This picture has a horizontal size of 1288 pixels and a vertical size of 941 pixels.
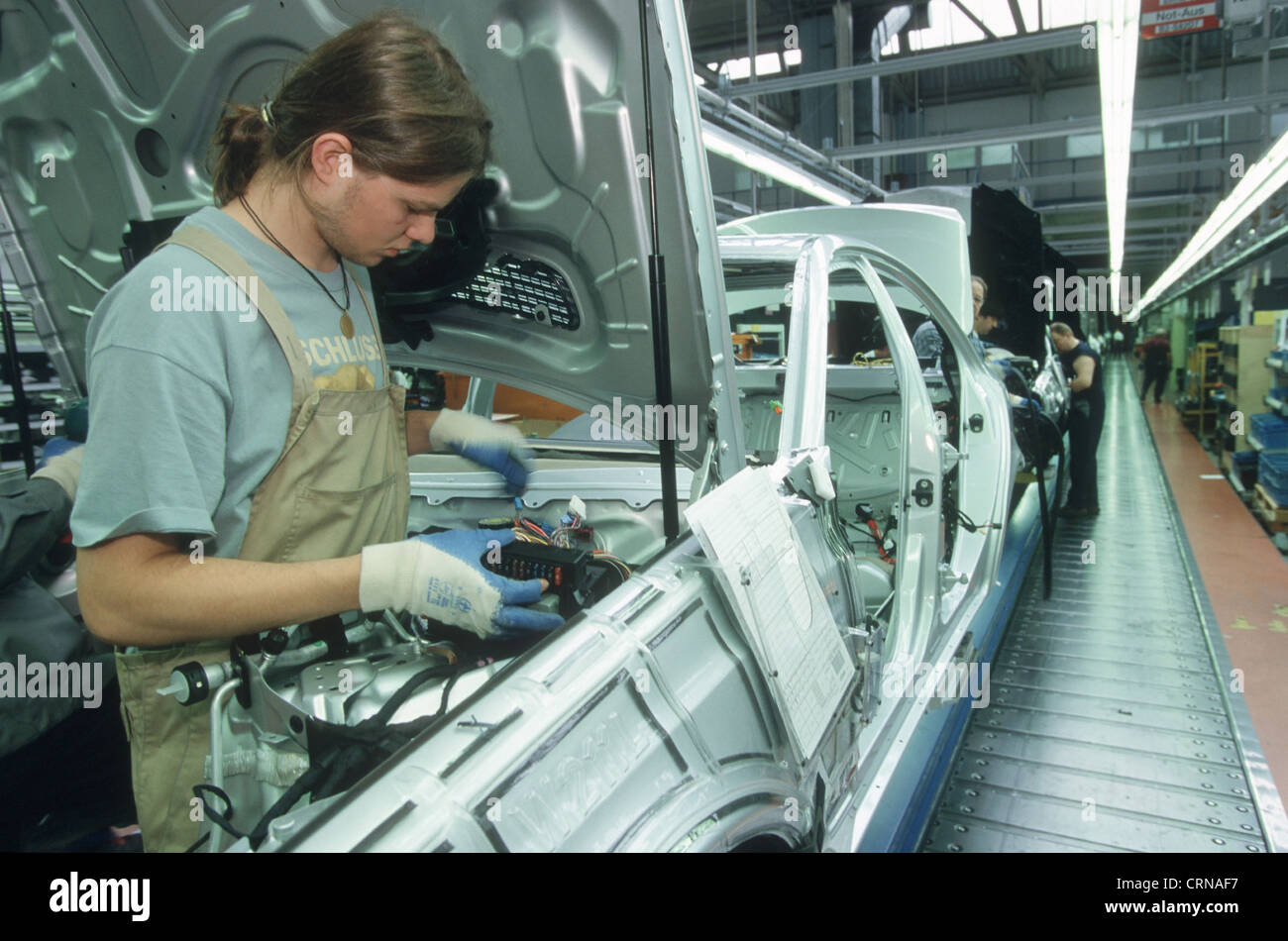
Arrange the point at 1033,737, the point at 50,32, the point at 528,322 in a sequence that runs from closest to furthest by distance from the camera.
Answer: the point at 50,32 → the point at 528,322 → the point at 1033,737

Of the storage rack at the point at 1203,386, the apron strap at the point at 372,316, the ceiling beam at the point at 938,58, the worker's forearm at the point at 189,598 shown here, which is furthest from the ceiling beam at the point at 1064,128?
the worker's forearm at the point at 189,598

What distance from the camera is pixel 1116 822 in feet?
7.66

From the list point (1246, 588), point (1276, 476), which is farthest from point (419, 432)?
point (1276, 476)

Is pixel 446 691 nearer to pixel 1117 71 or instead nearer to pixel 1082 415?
pixel 1117 71

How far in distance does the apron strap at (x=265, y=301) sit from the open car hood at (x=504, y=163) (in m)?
0.52

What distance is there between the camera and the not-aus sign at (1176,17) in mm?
5043

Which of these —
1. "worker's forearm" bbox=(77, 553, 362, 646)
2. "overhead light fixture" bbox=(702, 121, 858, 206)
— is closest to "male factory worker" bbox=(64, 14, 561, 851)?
"worker's forearm" bbox=(77, 553, 362, 646)

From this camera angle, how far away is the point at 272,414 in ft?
3.55

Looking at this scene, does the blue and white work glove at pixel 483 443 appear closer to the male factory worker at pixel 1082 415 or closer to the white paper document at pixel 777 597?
the white paper document at pixel 777 597
